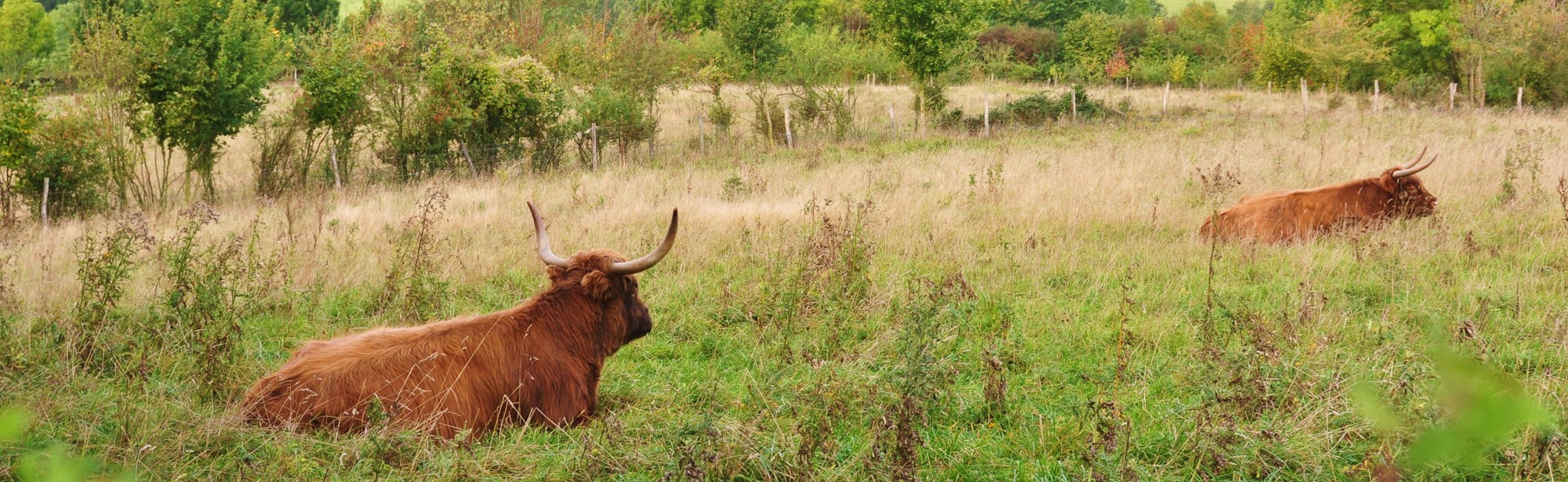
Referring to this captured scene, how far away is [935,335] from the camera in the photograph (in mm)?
4766

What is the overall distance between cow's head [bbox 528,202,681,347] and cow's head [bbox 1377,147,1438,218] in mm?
7499

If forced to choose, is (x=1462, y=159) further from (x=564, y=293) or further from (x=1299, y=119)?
(x=564, y=293)

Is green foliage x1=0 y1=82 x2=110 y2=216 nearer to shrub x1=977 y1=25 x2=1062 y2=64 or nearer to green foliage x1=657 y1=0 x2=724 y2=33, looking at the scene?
green foliage x1=657 y1=0 x2=724 y2=33

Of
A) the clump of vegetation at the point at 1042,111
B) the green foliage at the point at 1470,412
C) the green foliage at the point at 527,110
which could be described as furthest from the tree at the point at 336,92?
the green foliage at the point at 1470,412

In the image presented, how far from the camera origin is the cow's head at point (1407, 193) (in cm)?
948

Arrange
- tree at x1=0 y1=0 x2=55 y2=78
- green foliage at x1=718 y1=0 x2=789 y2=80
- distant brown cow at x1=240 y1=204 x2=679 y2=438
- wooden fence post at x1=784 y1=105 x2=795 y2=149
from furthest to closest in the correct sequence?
tree at x1=0 y1=0 x2=55 y2=78 < green foliage at x1=718 y1=0 x2=789 y2=80 < wooden fence post at x1=784 y1=105 x2=795 y2=149 < distant brown cow at x1=240 y1=204 x2=679 y2=438

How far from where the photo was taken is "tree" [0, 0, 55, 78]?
33631 millimetres

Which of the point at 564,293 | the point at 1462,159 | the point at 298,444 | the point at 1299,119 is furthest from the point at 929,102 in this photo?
the point at 298,444

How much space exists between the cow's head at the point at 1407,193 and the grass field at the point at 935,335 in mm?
229

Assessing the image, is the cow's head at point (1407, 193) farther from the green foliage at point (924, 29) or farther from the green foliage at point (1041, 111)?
the green foliage at point (924, 29)

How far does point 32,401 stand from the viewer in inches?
165

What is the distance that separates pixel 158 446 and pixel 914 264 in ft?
18.6

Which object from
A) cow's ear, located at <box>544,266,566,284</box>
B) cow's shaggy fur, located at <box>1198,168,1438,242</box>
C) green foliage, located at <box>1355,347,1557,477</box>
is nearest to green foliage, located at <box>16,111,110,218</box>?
cow's ear, located at <box>544,266,566,284</box>

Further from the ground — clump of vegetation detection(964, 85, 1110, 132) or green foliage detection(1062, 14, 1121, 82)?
green foliage detection(1062, 14, 1121, 82)
